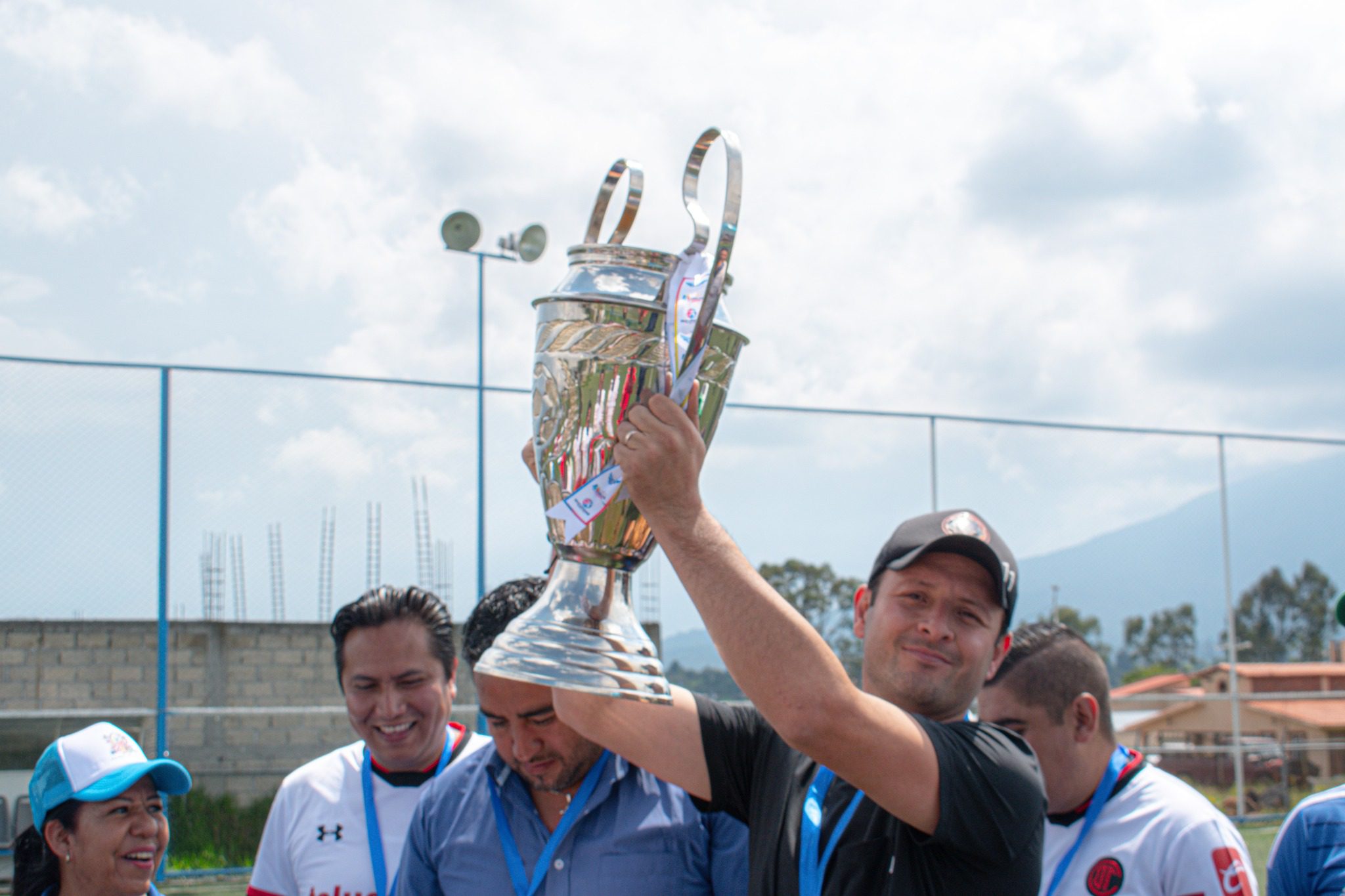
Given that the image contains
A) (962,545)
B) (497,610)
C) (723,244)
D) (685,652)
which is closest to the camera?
(723,244)

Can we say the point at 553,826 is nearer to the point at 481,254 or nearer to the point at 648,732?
the point at 648,732

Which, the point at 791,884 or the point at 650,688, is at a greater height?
the point at 650,688

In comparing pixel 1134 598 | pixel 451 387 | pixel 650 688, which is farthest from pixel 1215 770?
pixel 650 688

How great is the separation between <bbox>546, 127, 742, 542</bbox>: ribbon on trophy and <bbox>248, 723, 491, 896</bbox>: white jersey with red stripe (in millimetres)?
1205

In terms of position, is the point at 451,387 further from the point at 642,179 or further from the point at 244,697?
the point at 642,179

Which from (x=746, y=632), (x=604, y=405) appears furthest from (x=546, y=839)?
(x=604, y=405)

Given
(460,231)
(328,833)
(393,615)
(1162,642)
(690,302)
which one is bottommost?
(1162,642)

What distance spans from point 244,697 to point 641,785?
6.43 meters

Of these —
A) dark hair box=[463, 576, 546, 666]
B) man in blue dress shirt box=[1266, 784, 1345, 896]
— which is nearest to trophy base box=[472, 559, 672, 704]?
dark hair box=[463, 576, 546, 666]

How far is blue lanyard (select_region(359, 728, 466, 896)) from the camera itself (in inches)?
97.1

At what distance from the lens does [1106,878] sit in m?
2.44

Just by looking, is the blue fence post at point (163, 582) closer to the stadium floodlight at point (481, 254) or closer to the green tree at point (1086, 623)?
the stadium floodlight at point (481, 254)

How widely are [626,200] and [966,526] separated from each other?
78 cm

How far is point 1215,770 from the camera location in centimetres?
879
